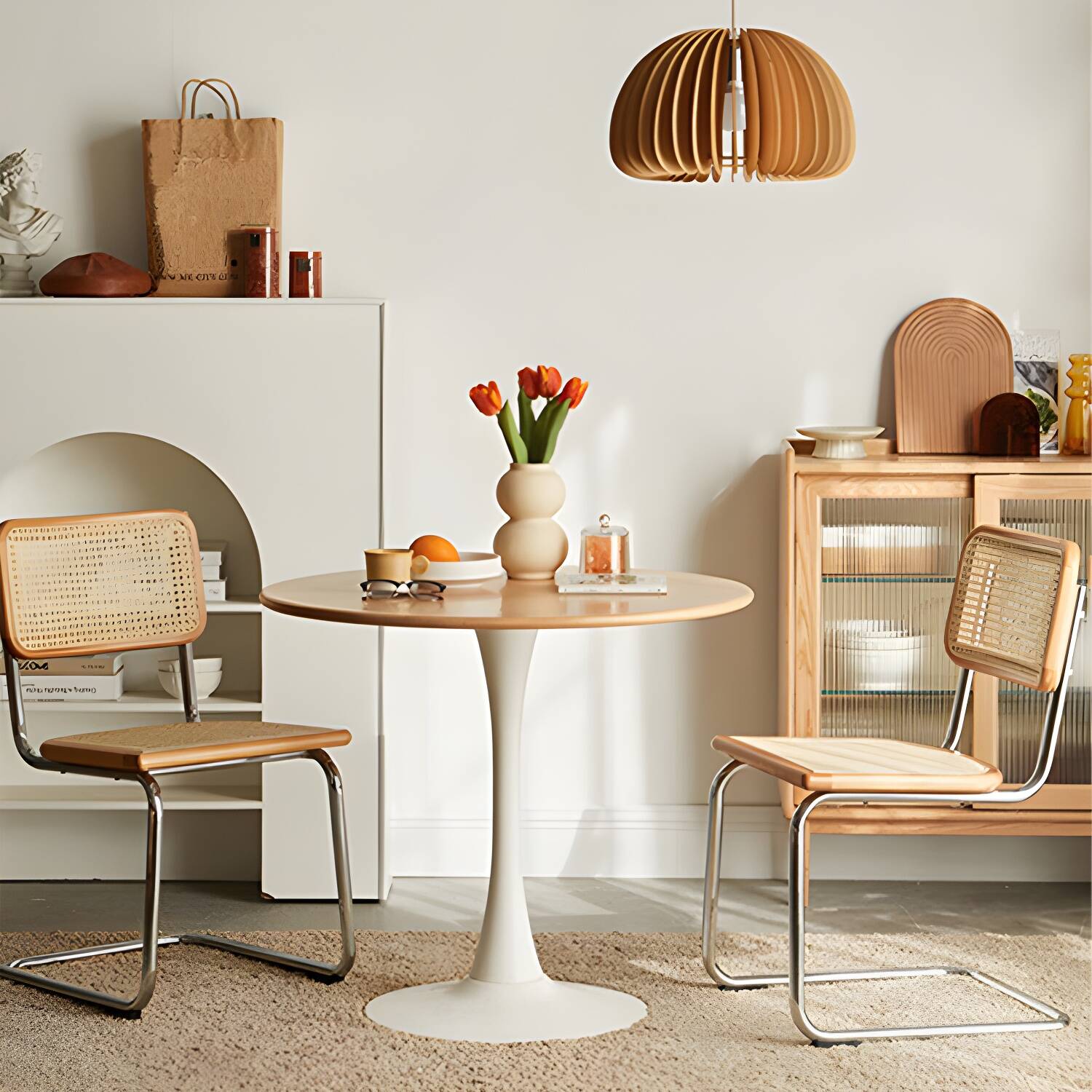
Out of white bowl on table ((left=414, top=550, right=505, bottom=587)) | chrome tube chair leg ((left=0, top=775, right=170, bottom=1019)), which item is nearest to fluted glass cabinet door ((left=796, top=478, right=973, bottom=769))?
white bowl on table ((left=414, top=550, right=505, bottom=587))

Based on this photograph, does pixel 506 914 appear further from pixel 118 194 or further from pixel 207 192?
pixel 118 194

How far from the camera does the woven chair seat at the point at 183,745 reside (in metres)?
2.58

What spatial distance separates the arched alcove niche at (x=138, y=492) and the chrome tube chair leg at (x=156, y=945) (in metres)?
0.86

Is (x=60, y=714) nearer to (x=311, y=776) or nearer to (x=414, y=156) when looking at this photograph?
(x=311, y=776)

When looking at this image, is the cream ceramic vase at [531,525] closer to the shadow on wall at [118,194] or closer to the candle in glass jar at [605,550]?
the candle in glass jar at [605,550]

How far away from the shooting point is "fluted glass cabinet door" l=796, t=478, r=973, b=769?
11.4ft

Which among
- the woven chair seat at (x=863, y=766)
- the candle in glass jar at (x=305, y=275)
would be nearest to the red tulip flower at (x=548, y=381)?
the woven chair seat at (x=863, y=766)

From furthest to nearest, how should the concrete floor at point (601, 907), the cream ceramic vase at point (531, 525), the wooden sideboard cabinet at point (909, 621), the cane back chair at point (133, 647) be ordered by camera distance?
the wooden sideboard cabinet at point (909, 621) < the concrete floor at point (601, 907) < the cream ceramic vase at point (531, 525) < the cane back chair at point (133, 647)

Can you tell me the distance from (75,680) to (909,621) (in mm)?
2140

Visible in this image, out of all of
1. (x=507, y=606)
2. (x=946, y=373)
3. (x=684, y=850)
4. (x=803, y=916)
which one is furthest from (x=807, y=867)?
(x=507, y=606)

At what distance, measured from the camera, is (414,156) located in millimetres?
3684

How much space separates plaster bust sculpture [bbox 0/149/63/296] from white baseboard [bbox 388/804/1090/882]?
1733mm

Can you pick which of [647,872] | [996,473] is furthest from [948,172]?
[647,872]

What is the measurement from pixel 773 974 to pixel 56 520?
178 cm
